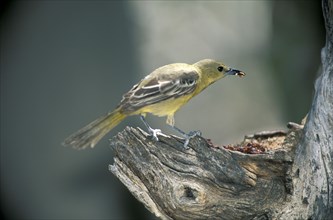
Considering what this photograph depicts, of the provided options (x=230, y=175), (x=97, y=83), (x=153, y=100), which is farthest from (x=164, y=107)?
(x=97, y=83)

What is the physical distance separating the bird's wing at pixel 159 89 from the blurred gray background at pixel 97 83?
2.37 meters

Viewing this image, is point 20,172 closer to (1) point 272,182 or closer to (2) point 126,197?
(2) point 126,197

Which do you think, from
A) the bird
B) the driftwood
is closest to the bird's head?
the bird

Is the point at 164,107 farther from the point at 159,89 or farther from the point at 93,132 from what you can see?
the point at 93,132

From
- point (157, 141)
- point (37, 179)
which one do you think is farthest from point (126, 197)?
point (157, 141)

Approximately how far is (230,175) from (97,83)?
3.59 meters

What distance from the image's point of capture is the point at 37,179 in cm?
A: 814

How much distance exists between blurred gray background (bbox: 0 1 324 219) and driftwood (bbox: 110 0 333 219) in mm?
2897

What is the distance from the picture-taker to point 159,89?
17.7 ft

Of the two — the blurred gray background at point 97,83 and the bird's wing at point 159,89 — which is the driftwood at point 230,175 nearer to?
the bird's wing at point 159,89

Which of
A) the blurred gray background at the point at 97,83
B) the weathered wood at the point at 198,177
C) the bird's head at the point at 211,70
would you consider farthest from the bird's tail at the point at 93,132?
the blurred gray background at the point at 97,83

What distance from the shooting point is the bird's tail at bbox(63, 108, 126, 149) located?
5.27 meters

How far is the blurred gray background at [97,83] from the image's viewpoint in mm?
8156

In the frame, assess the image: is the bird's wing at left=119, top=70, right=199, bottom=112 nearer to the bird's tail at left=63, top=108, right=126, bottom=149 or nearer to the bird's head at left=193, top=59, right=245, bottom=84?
the bird's tail at left=63, top=108, right=126, bottom=149
